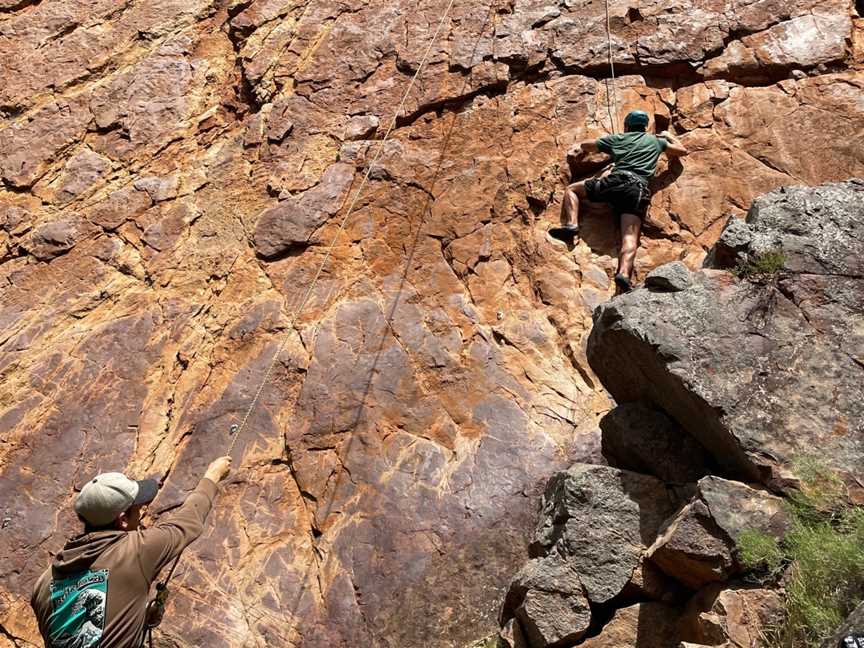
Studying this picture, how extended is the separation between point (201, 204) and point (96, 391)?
2009 millimetres

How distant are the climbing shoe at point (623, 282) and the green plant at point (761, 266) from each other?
1435mm

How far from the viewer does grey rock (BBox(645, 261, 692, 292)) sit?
18.5 ft

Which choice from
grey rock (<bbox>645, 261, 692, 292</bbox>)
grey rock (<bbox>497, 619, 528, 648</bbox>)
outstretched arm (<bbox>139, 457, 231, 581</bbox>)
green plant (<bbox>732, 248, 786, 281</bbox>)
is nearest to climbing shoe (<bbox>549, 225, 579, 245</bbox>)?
grey rock (<bbox>645, 261, 692, 292</bbox>)

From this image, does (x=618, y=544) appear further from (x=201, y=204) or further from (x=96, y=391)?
(x=201, y=204)

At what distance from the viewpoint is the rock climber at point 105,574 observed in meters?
3.71

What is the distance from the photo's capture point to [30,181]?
28.6ft

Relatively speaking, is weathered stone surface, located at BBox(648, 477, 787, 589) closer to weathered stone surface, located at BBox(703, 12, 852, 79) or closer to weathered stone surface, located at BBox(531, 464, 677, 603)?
weathered stone surface, located at BBox(531, 464, 677, 603)

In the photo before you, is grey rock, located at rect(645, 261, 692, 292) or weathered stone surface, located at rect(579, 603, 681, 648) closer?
weathered stone surface, located at rect(579, 603, 681, 648)

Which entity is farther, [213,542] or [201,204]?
[201,204]

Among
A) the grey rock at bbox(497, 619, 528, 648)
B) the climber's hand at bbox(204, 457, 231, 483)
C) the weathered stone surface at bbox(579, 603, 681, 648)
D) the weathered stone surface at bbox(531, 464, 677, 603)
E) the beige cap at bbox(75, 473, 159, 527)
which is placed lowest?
the grey rock at bbox(497, 619, 528, 648)

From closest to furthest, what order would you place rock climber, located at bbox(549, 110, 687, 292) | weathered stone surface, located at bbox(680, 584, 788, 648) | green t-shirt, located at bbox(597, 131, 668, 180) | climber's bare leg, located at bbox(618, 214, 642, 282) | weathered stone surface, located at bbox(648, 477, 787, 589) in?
weathered stone surface, located at bbox(680, 584, 788, 648), weathered stone surface, located at bbox(648, 477, 787, 589), climber's bare leg, located at bbox(618, 214, 642, 282), rock climber, located at bbox(549, 110, 687, 292), green t-shirt, located at bbox(597, 131, 668, 180)

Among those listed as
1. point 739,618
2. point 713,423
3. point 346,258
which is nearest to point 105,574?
point 739,618

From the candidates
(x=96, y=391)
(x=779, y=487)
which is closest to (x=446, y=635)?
(x=779, y=487)

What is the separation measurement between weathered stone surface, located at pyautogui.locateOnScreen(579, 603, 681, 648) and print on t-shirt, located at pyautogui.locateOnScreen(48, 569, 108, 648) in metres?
2.63
